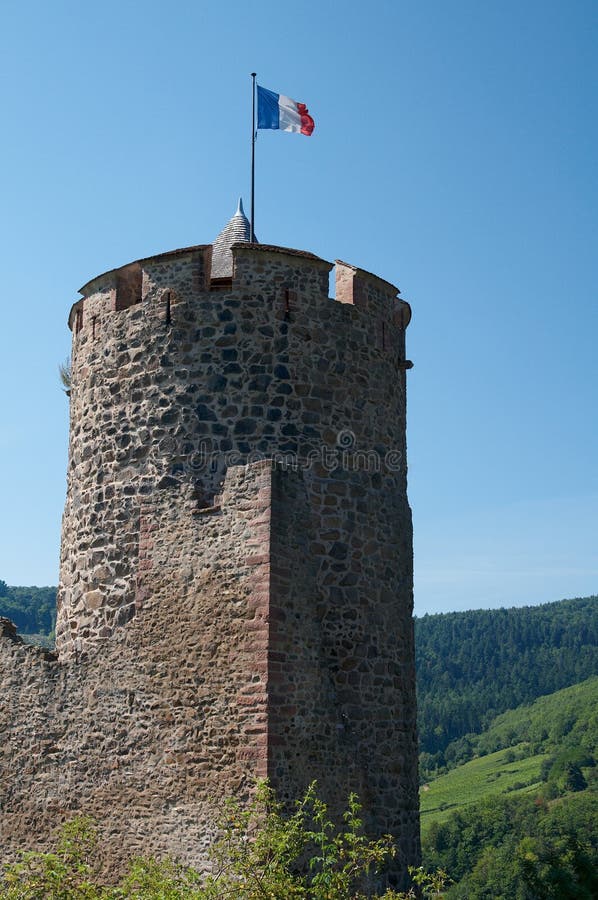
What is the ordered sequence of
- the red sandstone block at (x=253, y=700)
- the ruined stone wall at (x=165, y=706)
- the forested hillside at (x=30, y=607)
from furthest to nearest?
1. the forested hillside at (x=30, y=607)
2. the ruined stone wall at (x=165, y=706)
3. the red sandstone block at (x=253, y=700)

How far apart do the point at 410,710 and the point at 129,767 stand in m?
3.36

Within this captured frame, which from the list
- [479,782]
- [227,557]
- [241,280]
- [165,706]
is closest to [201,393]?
[241,280]

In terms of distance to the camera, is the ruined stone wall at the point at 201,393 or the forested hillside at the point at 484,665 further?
the forested hillside at the point at 484,665

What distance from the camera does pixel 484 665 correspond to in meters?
148

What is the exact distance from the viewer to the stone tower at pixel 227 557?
10867 mm

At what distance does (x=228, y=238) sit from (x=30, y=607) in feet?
416

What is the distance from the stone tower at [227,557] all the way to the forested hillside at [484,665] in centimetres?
11433

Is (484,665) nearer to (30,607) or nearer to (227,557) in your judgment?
(30,607)

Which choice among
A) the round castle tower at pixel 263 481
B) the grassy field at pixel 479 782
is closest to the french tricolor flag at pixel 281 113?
the round castle tower at pixel 263 481

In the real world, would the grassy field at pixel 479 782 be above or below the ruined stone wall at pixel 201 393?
below

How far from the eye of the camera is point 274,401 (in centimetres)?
1223

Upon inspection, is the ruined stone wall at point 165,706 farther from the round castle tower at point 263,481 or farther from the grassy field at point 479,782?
the grassy field at point 479,782

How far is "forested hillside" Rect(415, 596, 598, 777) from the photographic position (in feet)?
438

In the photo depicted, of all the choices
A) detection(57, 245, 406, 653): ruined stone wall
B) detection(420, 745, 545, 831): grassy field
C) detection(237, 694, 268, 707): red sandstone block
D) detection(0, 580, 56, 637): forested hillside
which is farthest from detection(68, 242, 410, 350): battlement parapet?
detection(0, 580, 56, 637): forested hillside
